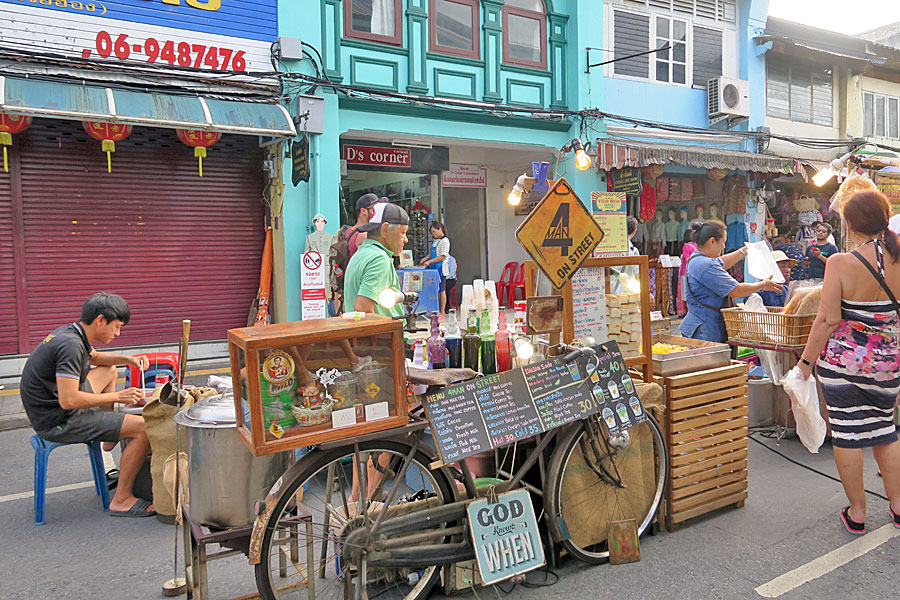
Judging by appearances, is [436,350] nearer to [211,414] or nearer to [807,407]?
[211,414]

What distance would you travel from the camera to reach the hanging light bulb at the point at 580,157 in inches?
446

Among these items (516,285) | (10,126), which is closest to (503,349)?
(10,126)

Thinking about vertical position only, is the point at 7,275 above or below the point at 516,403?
above

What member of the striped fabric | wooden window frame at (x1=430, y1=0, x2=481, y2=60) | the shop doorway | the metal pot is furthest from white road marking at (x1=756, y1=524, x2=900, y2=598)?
the shop doorway

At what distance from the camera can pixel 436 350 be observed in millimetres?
3373

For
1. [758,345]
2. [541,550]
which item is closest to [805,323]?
[758,345]

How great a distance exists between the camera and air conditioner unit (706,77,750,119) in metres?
13.6

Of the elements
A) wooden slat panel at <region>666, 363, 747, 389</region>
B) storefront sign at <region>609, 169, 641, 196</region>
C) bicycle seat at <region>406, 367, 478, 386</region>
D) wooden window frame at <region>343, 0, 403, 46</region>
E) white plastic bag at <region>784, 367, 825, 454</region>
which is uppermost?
wooden window frame at <region>343, 0, 403, 46</region>

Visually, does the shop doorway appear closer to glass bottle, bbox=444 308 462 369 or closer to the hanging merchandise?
the hanging merchandise

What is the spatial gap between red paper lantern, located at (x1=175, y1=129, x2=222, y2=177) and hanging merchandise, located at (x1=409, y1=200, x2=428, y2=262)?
5.19 meters

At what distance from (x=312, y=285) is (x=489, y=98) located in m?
4.62

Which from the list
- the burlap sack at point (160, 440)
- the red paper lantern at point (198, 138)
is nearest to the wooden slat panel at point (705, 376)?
the burlap sack at point (160, 440)

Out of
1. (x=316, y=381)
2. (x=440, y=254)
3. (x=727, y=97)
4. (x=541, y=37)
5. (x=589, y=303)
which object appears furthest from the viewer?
(x=727, y=97)

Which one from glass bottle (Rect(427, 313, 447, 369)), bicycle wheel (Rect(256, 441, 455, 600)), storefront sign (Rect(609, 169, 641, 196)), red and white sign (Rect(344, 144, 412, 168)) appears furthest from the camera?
storefront sign (Rect(609, 169, 641, 196))
